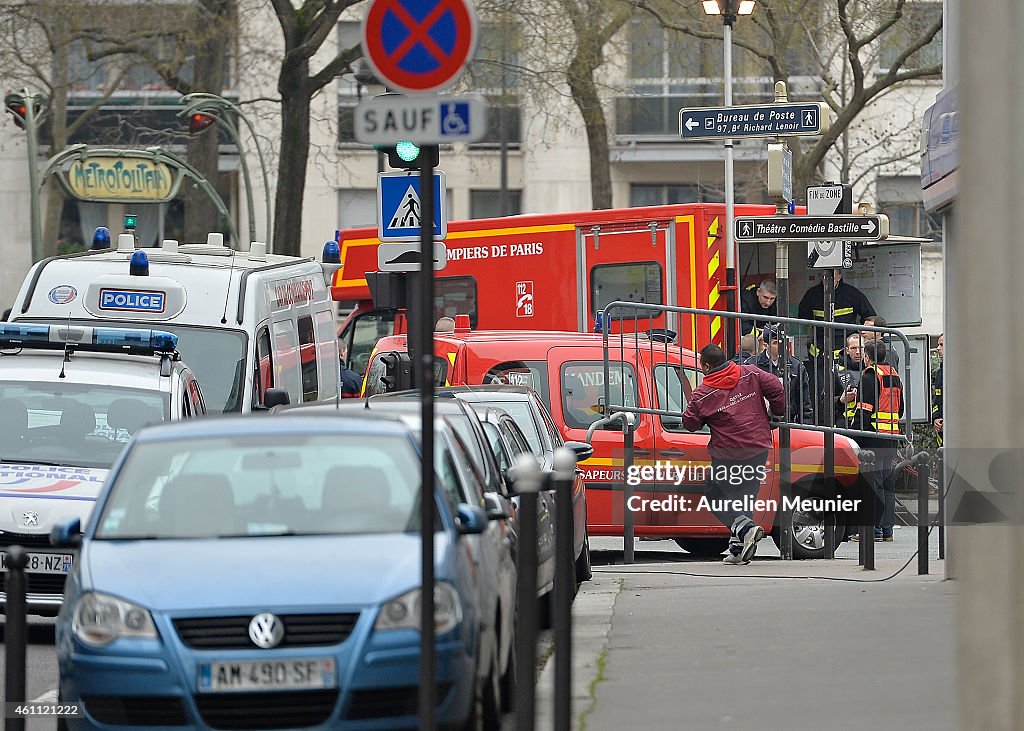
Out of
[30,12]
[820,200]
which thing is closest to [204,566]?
[820,200]

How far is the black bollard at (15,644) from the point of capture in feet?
21.8

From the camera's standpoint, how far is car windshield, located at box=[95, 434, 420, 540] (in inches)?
293

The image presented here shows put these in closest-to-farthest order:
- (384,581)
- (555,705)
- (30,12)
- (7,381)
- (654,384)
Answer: (555,705) < (384,581) < (7,381) < (654,384) < (30,12)

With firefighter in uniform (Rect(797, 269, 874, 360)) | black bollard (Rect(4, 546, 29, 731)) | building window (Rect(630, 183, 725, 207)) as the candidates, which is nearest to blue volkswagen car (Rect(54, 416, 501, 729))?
black bollard (Rect(4, 546, 29, 731))

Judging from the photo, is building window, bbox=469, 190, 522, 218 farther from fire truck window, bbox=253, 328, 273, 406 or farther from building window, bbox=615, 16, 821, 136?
fire truck window, bbox=253, 328, 273, 406

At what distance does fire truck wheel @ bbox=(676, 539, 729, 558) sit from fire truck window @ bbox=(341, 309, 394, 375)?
7018 mm

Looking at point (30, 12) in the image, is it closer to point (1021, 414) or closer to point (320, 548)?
point (320, 548)

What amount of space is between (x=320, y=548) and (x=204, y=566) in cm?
46

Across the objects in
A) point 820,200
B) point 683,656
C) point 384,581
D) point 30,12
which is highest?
point 30,12

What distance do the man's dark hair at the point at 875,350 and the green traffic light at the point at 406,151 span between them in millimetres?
3722

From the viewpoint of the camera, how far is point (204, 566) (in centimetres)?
703

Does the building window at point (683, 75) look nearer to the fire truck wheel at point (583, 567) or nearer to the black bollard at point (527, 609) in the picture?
the fire truck wheel at point (583, 567)

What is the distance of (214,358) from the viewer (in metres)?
14.7

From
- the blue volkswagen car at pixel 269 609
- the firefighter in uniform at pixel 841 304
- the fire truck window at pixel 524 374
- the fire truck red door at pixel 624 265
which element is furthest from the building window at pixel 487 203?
the blue volkswagen car at pixel 269 609
